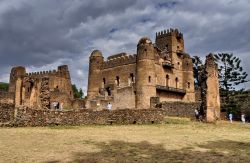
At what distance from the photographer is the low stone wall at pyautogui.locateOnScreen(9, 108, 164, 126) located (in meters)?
22.1

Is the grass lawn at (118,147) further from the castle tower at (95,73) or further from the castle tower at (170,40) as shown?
the castle tower at (170,40)

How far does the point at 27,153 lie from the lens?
13461 mm

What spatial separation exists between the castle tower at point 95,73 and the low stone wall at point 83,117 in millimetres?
32612

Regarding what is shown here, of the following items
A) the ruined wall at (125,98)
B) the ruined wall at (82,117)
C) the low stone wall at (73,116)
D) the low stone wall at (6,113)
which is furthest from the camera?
the ruined wall at (125,98)

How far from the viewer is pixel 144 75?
163 feet

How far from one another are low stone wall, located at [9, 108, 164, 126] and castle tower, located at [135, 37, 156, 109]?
22.4m

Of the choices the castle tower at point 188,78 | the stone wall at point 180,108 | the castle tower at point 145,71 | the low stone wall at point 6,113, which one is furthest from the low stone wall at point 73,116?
the castle tower at point 188,78

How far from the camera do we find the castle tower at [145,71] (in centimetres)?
4922

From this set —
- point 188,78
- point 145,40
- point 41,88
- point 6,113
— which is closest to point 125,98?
point 145,40

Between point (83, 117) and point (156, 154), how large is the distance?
10.9 meters

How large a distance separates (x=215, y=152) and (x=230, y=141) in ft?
11.4

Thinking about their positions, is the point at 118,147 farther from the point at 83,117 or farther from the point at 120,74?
the point at 120,74

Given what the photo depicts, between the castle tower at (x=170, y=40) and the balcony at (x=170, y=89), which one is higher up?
the castle tower at (x=170, y=40)

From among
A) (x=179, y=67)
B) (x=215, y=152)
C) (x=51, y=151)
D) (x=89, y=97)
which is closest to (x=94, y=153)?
(x=51, y=151)
